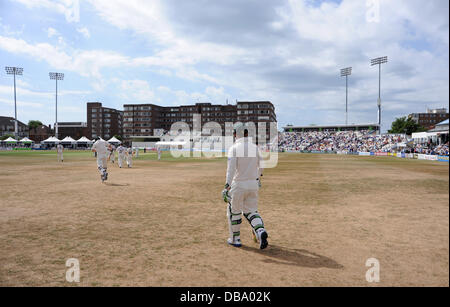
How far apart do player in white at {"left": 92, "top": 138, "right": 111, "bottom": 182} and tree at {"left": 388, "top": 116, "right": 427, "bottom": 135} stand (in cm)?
10117

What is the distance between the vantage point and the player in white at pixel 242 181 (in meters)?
5.43

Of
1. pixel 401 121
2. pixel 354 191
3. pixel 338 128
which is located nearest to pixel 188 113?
pixel 338 128

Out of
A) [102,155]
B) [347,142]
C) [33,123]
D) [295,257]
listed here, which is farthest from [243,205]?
[33,123]

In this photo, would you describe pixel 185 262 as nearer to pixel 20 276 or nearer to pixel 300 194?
pixel 20 276

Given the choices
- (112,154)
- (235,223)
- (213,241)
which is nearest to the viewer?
(235,223)

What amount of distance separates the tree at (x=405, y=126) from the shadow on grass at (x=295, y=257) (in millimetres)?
104469

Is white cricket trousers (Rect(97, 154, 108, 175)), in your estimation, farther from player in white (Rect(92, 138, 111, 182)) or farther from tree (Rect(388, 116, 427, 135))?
tree (Rect(388, 116, 427, 135))

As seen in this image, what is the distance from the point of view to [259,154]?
5.75m

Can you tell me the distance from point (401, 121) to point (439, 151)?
202 ft

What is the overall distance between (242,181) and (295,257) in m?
1.67

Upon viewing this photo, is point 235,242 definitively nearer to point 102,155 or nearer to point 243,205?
point 243,205

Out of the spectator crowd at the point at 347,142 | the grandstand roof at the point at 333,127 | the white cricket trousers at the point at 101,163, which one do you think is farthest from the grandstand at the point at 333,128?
the white cricket trousers at the point at 101,163

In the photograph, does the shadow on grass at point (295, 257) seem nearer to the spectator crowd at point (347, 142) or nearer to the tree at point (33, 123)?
the spectator crowd at point (347, 142)

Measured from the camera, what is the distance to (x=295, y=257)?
4.94 meters
